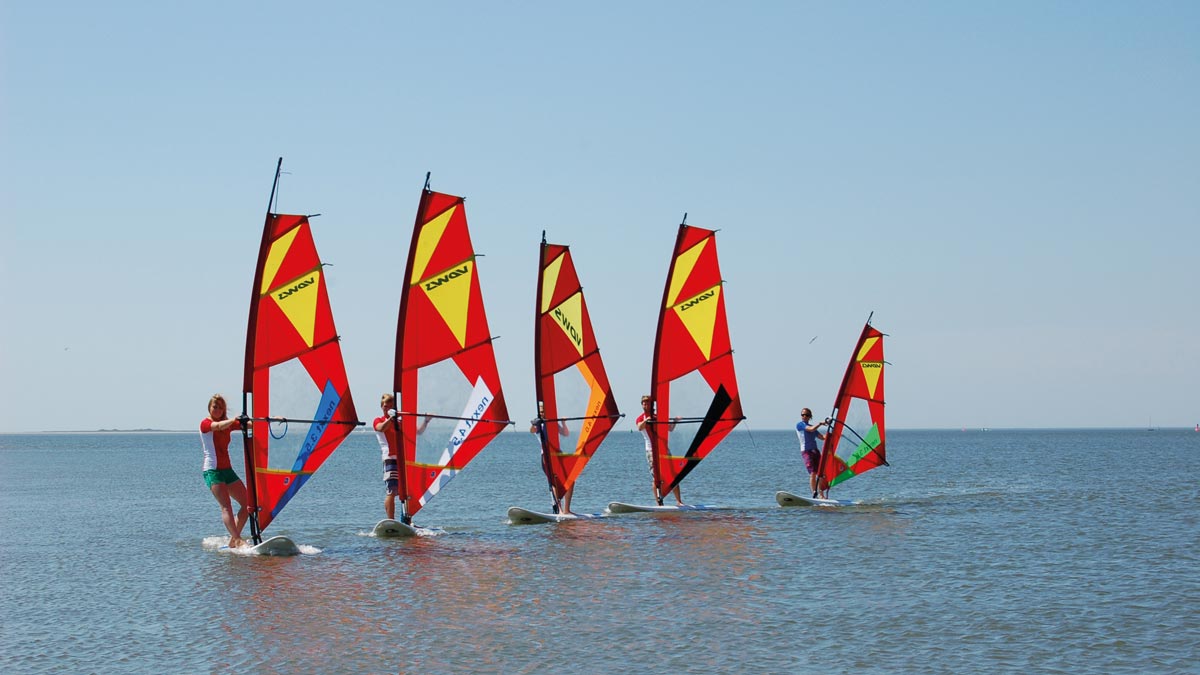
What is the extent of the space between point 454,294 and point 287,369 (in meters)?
2.91

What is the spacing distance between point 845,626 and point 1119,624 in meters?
2.70

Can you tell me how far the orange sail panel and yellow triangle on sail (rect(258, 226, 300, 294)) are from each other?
1 cm

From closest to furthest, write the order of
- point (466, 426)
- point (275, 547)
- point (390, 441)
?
1. point (275, 547)
2. point (390, 441)
3. point (466, 426)

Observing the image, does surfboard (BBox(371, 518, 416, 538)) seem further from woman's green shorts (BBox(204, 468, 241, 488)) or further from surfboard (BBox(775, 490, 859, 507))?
surfboard (BBox(775, 490, 859, 507))

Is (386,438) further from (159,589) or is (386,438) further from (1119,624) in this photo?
(1119,624)

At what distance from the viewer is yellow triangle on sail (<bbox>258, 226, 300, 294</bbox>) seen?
1595cm

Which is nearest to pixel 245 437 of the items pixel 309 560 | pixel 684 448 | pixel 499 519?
pixel 309 560

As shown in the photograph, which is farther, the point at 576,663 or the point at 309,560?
the point at 309,560

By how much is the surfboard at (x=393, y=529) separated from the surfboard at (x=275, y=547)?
1.84 meters

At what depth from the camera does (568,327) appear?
2083cm

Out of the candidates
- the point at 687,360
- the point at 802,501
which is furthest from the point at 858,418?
the point at 687,360

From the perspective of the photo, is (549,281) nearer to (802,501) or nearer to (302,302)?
(302,302)

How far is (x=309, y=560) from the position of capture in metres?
15.6

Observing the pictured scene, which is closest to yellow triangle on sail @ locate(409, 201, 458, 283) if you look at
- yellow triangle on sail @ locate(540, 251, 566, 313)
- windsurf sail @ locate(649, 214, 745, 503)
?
yellow triangle on sail @ locate(540, 251, 566, 313)
